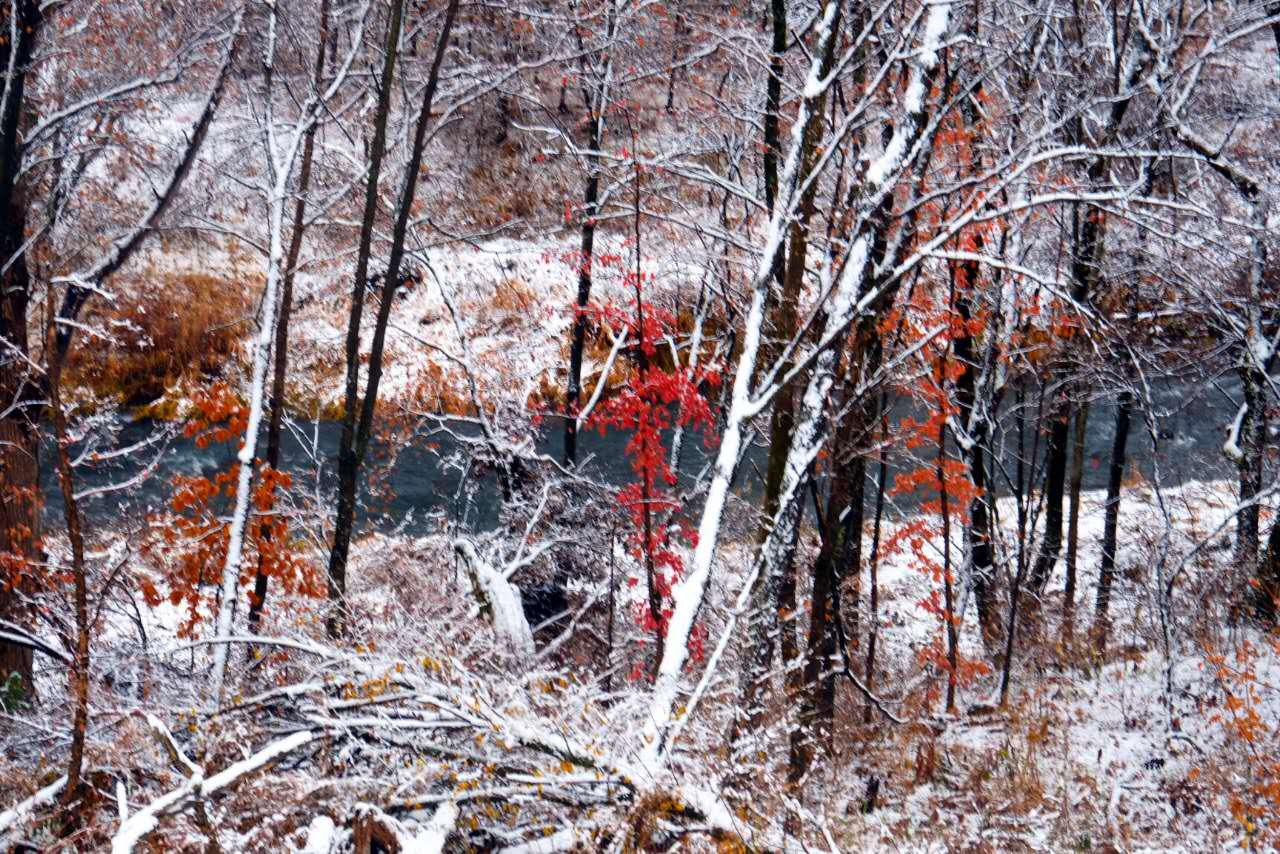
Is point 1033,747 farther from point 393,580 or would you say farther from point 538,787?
point 393,580

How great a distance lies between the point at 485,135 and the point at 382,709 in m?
27.0

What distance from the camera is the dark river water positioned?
1656cm

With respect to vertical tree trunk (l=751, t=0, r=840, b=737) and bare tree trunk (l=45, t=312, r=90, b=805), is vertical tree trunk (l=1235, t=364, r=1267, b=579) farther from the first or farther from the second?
bare tree trunk (l=45, t=312, r=90, b=805)

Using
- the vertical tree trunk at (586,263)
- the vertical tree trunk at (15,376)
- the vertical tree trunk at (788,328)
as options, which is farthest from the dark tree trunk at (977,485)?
the vertical tree trunk at (15,376)

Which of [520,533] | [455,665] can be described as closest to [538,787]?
[455,665]

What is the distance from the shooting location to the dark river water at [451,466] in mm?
16562

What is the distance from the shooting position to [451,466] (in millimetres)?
17828

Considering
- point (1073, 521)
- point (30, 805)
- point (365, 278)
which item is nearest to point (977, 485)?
point (1073, 521)

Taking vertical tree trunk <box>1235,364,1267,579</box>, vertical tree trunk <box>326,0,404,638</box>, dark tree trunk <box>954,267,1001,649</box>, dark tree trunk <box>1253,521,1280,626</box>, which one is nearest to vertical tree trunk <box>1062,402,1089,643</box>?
dark tree trunk <box>954,267,1001,649</box>

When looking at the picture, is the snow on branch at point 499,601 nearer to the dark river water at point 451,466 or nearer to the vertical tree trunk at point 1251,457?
the dark river water at point 451,466

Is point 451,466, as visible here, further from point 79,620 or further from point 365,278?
point 79,620

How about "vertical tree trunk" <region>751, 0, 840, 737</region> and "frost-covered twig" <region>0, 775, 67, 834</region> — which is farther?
"vertical tree trunk" <region>751, 0, 840, 737</region>

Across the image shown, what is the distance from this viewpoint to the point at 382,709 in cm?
523

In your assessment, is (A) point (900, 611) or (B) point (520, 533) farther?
(A) point (900, 611)
